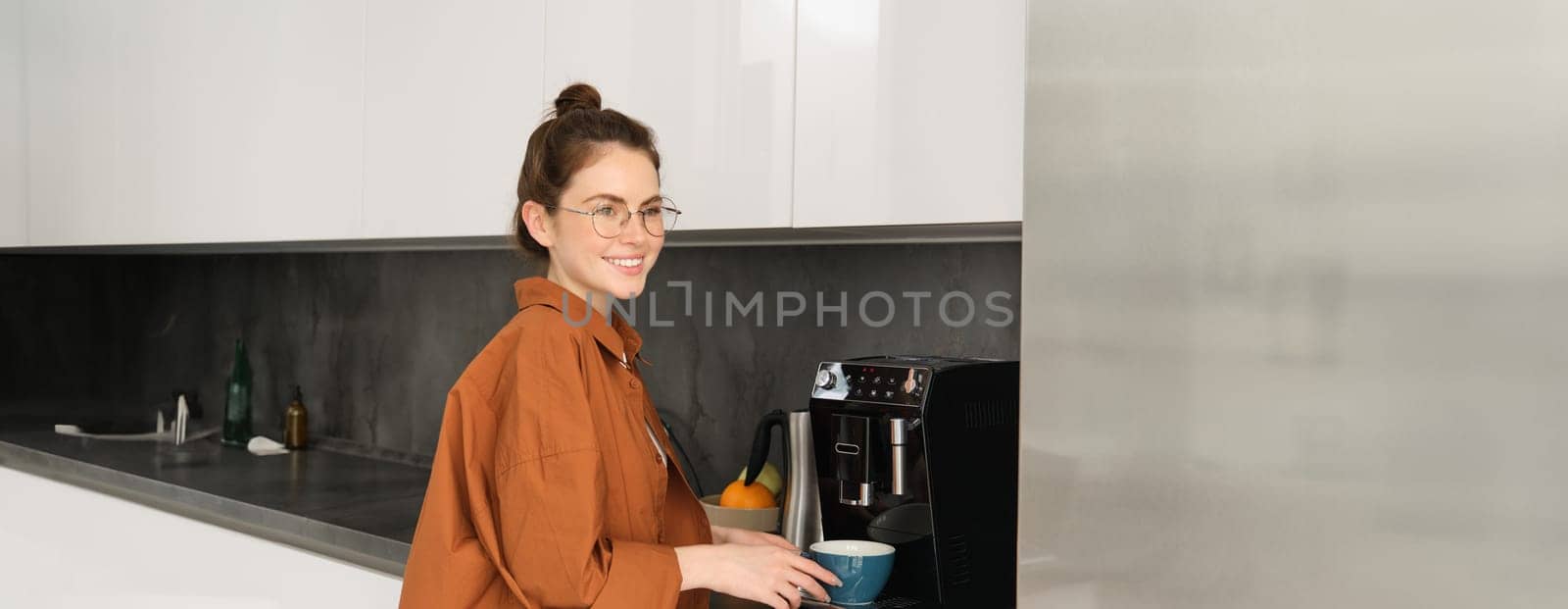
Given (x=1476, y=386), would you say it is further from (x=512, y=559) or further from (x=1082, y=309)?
(x=512, y=559)

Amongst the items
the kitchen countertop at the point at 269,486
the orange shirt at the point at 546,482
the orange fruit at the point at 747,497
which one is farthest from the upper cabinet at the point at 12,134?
the orange shirt at the point at 546,482

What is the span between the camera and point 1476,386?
2.07 ft

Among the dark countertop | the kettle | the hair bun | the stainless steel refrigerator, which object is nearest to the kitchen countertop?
the dark countertop

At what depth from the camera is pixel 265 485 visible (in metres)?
2.19

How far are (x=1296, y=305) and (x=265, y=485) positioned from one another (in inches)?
78.8

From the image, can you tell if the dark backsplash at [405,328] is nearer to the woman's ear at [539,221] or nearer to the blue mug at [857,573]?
the blue mug at [857,573]

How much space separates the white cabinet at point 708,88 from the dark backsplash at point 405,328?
1.13 ft

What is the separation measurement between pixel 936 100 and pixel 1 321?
2769 millimetres

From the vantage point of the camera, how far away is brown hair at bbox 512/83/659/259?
1.18 m

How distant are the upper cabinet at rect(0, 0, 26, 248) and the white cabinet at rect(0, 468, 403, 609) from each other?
0.60m

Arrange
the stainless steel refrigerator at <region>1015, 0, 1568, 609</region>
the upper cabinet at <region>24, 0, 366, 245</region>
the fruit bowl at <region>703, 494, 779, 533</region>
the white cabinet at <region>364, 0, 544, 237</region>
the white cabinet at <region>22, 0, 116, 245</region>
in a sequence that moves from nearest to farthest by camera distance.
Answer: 1. the stainless steel refrigerator at <region>1015, 0, 1568, 609</region>
2. the fruit bowl at <region>703, 494, 779, 533</region>
3. the white cabinet at <region>364, 0, 544, 237</region>
4. the upper cabinet at <region>24, 0, 366, 245</region>
5. the white cabinet at <region>22, 0, 116, 245</region>

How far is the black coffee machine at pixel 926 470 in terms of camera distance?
1235 millimetres

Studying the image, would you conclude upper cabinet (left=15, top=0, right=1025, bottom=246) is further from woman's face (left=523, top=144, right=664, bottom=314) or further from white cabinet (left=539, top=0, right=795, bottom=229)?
woman's face (left=523, top=144, right=664, bottom=314)

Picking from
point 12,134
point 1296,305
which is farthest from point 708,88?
point 12,134
